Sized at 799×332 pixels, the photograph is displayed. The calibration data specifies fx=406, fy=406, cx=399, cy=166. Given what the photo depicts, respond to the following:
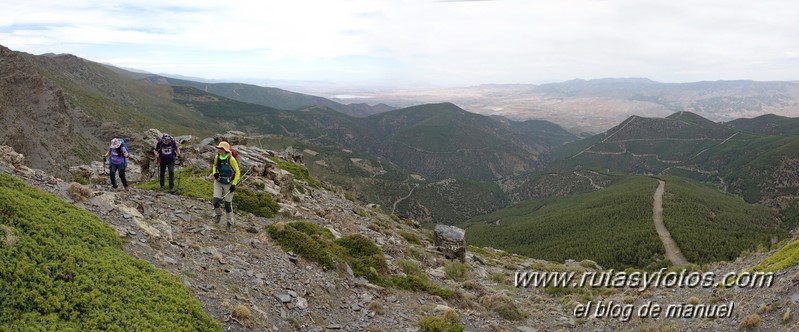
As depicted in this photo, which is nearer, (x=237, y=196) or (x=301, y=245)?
(x=301, y=245)

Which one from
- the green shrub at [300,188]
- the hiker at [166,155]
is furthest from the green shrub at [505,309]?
the green shrub at [300,188]

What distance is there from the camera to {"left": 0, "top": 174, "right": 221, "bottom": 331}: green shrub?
8.25 meters

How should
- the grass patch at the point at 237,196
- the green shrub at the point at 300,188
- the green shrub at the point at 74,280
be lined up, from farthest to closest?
the green shrub at the point at 300,188 → the grass patch at the point at 237,196 → the green shrub at the point at 74,280

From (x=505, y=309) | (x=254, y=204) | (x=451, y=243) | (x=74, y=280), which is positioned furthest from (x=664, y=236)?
(x=74, y=280)

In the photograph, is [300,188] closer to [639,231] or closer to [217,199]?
[217,199]

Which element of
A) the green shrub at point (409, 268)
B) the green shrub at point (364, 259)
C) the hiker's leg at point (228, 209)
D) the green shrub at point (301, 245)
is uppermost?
the hiker's leg at point (228, 209)

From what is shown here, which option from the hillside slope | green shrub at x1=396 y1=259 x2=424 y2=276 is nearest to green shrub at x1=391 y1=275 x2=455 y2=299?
green shrub at x1=396 y1=259 x2=424 y2=276

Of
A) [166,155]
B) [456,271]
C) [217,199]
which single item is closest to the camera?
[217,199]

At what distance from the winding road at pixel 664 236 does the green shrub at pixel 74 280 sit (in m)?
77.0

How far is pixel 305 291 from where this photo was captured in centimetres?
1502

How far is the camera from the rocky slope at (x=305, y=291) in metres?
12.9

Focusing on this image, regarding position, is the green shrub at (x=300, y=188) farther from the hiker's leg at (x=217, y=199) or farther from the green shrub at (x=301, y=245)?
the hiker's leg at (x=217, y=199)

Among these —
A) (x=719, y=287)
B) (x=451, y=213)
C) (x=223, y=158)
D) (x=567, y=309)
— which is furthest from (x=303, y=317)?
(x=451, y=213)

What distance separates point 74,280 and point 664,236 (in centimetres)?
9954
